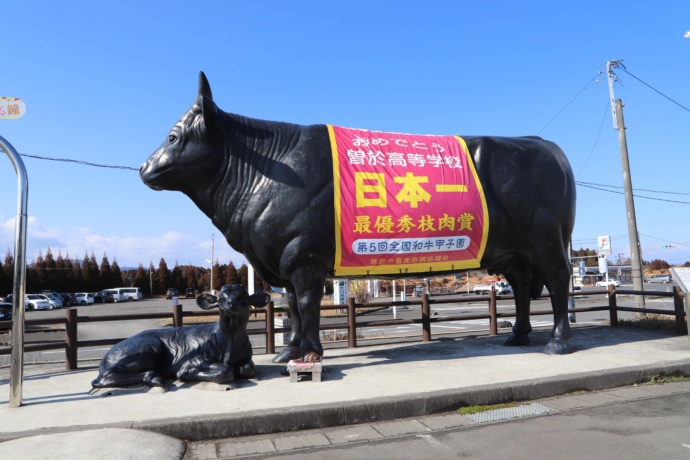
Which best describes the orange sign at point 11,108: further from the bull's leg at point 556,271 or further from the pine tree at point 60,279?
the pine tree at point 60,279

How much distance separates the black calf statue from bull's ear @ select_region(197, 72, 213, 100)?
2.33 meters

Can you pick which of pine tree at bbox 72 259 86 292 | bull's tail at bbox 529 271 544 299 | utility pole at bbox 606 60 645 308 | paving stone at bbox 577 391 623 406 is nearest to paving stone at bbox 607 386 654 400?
paving stone at bbox 577 391 623 406

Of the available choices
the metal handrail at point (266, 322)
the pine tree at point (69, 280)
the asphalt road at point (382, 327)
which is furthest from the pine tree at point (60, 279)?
the metal handrail at point (266, 322)

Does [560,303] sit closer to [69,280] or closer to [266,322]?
[266,322]

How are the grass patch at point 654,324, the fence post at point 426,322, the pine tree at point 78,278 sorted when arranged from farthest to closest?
the pine tree at point 78,278 → the grass patch at point 654,324 → the fence post at point 426,322

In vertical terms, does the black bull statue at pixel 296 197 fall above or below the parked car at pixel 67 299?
above

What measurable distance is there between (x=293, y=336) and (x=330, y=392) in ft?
5.81

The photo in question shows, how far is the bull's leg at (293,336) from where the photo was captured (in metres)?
6.66

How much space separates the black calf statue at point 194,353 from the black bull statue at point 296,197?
654 millimetres

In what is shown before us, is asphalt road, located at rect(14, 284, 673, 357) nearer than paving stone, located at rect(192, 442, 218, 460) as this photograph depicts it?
No

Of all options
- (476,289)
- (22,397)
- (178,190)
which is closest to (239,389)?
(22,397)

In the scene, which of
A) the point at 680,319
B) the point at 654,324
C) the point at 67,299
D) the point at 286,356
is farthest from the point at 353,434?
the point at 67,299

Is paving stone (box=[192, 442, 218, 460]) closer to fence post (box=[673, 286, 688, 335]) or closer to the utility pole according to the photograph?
fence post (box=[673, 286, 688, 335])

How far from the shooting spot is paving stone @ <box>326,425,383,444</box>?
4160 millimetres
